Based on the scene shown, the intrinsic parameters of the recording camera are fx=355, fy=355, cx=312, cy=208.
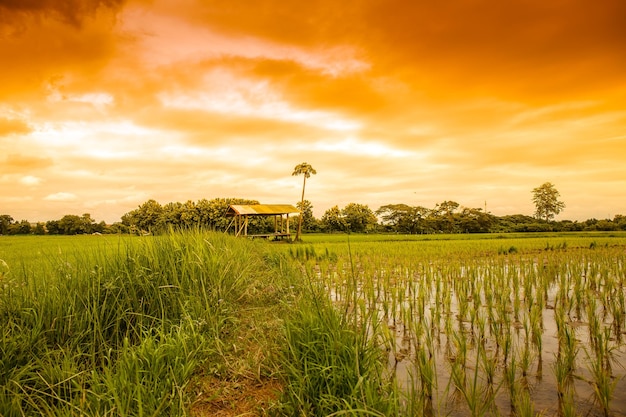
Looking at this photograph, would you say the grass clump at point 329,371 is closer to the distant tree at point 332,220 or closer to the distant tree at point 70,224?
the distant tree at point 332,220

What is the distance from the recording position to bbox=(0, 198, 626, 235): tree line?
132 ft

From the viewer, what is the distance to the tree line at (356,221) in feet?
132

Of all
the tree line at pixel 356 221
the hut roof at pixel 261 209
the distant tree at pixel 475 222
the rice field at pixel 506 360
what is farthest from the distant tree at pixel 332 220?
the rice field at pixel 506 360

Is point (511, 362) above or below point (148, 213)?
below

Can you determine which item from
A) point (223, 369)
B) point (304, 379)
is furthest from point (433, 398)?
point (223, 369)

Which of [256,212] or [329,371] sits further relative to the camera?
[256,212]

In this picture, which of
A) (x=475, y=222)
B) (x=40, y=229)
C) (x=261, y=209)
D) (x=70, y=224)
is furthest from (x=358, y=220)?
(x=40, y=229)

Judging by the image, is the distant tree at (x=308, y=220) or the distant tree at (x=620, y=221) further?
the distant tree at (x=308, y=220)

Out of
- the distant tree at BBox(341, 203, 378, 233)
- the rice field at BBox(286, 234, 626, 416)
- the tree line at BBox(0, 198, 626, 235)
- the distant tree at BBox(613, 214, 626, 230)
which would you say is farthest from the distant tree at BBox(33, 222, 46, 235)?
the distant tree at BBox(613, 214, 626, 230)

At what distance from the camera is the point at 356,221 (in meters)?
49.2

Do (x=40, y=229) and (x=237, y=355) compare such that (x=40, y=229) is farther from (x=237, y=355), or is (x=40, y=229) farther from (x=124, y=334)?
(x=237, y=355)

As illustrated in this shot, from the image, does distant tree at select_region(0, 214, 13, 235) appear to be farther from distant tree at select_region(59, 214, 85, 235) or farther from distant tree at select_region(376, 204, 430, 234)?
distant tree at select_region(376, 204, 430, 234)

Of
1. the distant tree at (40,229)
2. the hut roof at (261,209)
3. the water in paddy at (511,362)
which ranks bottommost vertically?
the water in paddy at (511,362)

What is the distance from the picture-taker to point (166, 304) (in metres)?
4.06
